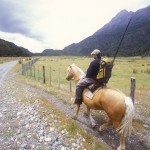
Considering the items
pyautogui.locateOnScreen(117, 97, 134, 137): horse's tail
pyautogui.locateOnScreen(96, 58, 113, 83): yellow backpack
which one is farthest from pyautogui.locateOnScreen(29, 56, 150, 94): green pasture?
pyautogui.locateOnScreen(117, 97, 134, 137): horse's tail

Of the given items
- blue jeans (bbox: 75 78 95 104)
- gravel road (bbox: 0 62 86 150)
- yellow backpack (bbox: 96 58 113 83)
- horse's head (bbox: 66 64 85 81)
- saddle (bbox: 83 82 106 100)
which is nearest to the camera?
gravel road (bbox: 0 62 86 150)

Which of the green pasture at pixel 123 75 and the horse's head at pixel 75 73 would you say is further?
the green pasture at pixel 123 75

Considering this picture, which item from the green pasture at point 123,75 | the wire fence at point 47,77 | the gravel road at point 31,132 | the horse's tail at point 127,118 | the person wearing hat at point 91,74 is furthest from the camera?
the green pasture at point 123,75

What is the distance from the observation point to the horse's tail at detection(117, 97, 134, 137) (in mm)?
6301

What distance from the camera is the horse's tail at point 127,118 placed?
6.30 meters

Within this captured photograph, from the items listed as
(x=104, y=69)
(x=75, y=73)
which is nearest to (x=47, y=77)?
(x=75, y=73)

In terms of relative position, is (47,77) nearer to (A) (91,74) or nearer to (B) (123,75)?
(B) (123,75)

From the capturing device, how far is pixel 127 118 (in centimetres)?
638

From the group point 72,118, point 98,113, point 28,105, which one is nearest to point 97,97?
point 72,118

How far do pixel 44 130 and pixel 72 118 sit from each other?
170 cm

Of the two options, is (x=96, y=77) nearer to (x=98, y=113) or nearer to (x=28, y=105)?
(x=98, y=113)

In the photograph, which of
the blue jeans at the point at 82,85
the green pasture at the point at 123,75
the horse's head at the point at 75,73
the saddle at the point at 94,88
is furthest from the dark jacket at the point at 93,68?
the green pasture at the point at 123,75

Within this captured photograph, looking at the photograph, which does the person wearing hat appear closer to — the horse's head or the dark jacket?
the dark jacket

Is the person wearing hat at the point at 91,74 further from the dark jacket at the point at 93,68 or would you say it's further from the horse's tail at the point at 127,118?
the horse's tail at the point at 127,118
